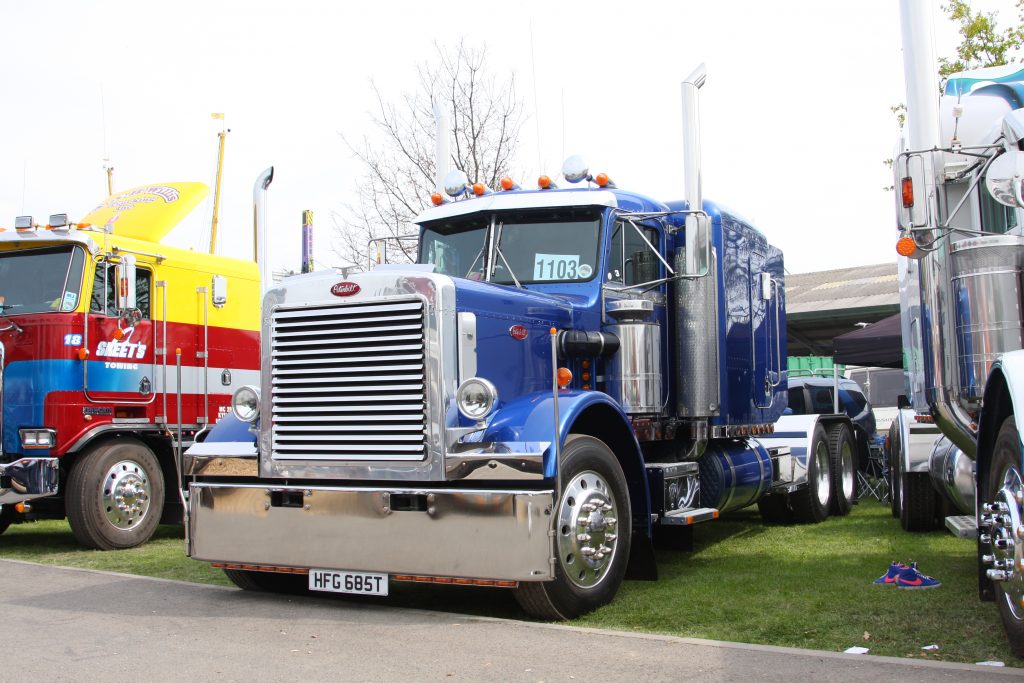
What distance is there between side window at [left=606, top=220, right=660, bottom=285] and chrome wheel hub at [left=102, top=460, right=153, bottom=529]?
18.9 ft

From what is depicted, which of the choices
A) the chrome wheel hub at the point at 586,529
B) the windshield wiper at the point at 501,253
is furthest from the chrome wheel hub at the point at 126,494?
the chrome wheel hub at the point at 586,529

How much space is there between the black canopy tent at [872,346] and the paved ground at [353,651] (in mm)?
10216

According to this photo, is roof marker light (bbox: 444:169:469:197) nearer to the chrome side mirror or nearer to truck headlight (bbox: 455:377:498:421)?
truck headlight (bbox: 455:377:498:421)

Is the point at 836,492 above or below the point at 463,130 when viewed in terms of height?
below

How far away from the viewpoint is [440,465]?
251 inches

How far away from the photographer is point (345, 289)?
673 centimetres

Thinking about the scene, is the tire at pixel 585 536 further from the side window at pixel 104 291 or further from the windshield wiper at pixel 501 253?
the side window at pixel 104 291

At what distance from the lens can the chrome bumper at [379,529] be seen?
237 inches

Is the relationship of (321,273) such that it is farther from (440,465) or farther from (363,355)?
(440,465)

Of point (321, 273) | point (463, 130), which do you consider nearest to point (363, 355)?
point (321, 273)

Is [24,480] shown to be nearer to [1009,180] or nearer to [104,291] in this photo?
[104,291]

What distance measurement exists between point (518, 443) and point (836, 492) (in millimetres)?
7629

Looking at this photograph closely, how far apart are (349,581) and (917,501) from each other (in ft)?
20.8

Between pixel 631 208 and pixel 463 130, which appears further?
pixel 463 130
